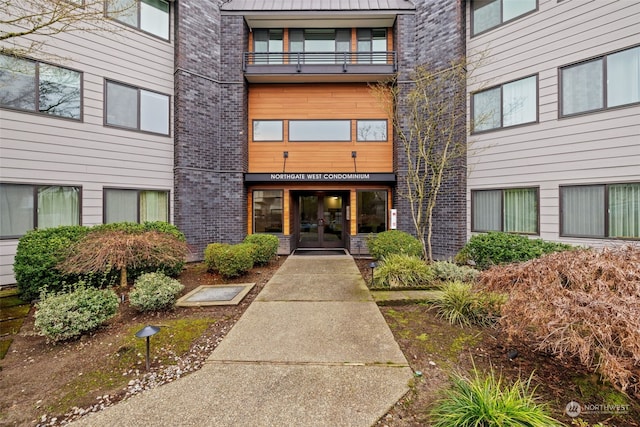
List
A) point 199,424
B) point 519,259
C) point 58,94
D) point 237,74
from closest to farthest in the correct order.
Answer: point 199,424
point 519,259
point 58,94
point 237,74

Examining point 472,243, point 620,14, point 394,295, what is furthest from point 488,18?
point 394,295

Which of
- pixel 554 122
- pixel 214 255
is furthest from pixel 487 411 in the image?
pixel 554 122

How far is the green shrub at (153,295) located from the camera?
477cm

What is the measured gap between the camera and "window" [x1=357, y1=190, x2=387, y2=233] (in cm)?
1093

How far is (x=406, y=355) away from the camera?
3.43 metres

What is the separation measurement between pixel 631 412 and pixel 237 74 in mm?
12430

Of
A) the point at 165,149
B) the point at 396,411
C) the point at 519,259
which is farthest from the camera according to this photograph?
the point at 165,149

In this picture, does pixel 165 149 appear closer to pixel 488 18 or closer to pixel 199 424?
pixel 199 424

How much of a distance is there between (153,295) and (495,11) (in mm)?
12623

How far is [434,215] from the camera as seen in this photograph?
962 centimetres

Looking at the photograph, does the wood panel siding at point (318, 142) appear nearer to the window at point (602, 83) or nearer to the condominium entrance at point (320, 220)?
the condominium entrance at point (320, 220)

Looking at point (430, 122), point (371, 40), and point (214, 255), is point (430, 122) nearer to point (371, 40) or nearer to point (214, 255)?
point (371, 40)

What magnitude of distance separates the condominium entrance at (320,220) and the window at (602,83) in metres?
7.93

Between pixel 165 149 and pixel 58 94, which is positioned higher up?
pixel 58 94
